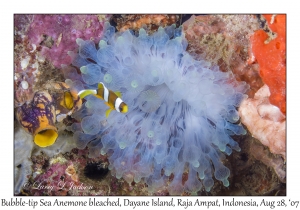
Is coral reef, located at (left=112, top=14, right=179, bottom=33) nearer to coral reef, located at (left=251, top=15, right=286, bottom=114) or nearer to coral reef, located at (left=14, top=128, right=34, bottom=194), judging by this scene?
coral reef, located at (left=251, top=15, right=286, bottom=114)

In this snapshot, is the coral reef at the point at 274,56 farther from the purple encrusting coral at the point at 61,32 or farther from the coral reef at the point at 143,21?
the purple encrusting coral at the point at 61,32

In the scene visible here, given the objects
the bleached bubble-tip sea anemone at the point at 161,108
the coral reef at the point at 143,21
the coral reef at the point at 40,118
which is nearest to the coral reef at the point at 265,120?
the bleached bubble-tip sea anemone at the point at 161,108

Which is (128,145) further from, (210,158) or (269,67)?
(269,67)

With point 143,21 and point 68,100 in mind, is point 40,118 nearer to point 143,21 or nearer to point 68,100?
point 68,100

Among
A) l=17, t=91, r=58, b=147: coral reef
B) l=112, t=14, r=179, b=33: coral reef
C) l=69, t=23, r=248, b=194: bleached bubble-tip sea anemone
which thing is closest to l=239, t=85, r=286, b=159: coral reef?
l=69, t=23, r=248, b=194: bleached bubble-tip sea anemone
